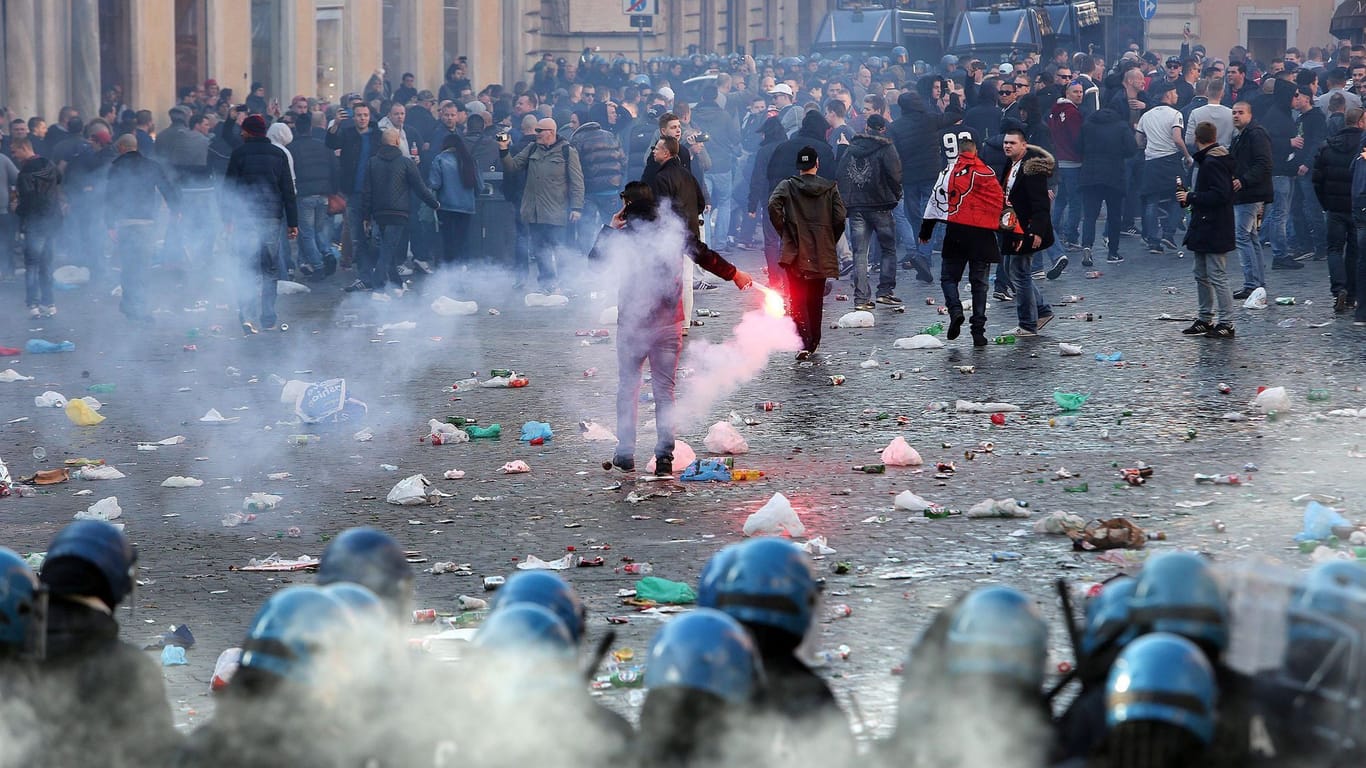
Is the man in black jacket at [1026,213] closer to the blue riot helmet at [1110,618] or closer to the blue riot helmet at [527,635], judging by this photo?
the blue riot helmet at [1110,618]

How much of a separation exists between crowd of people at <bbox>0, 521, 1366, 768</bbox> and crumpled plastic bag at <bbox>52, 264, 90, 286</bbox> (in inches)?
638

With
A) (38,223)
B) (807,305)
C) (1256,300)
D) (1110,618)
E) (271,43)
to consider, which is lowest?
(1256,300)

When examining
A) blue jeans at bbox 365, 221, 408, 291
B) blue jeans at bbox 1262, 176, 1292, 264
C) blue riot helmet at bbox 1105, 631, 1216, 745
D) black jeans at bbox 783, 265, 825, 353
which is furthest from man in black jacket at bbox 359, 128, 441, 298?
blue riot helmet at bbox 1105, 631, 1216, 745

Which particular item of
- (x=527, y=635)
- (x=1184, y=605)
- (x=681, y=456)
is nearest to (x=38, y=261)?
(x=681, y=456)

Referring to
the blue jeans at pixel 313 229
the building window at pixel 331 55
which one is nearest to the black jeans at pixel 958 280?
the blue jeans at pixel 313 229

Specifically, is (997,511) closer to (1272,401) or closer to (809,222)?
(1272,401)

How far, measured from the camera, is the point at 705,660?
11.6ft

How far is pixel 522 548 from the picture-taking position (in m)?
8.43

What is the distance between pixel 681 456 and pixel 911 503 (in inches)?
64.7

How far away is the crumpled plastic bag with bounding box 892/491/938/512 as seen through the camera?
897 cm

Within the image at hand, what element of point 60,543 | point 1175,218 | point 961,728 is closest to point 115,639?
point 60,543

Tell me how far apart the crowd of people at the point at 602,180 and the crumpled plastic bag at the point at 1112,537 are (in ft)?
21.8

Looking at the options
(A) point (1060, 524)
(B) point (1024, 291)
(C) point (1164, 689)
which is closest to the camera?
(C) point (1164, 689)

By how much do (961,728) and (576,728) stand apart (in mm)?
730
